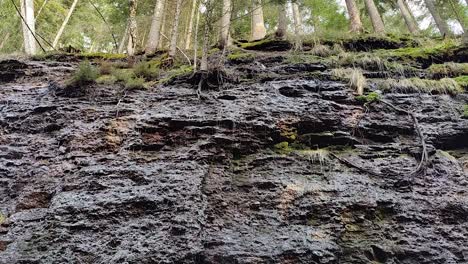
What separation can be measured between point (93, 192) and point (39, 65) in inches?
165

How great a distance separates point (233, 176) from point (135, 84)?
2.62 meters

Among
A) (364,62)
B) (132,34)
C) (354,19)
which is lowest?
(364,62)

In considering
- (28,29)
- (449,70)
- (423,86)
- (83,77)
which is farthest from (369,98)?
(28,29)

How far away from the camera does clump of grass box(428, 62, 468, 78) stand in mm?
6629

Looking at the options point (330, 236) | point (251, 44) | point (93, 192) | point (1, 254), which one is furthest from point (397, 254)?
point (251, 44)

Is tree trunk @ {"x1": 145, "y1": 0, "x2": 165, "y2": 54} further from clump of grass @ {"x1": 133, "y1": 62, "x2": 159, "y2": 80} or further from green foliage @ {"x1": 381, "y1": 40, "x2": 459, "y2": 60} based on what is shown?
green foliage @ {"x1": 381, "y1": 40, "x2": 459, "y2": 60}

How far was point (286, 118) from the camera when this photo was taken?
5.47m

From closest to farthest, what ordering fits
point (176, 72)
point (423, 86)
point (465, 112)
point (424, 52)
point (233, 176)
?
point (233, 176)
point (465, 112)
point (423, 86)
point (176, 72)
point (424, 52)

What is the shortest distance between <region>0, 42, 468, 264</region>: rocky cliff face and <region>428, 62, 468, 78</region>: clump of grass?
3.15 ft

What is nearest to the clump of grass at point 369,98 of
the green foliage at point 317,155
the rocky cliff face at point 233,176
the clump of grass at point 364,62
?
the rocky cliff face at point 233,176

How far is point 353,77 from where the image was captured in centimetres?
617

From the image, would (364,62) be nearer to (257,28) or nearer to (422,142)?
(422,142)

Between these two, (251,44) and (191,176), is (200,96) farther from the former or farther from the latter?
(251,44)

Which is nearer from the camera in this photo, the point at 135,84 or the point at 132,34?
the point at 135,84
